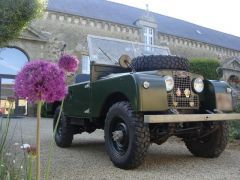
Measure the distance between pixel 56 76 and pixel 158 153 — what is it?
4084 millimetres

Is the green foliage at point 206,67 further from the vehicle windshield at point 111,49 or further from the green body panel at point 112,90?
the green body panel at point 112,90

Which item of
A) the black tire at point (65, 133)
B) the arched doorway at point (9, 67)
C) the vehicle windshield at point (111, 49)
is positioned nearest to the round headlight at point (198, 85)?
the vehicle windshield at point (111, 49)

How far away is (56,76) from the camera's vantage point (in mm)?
1760

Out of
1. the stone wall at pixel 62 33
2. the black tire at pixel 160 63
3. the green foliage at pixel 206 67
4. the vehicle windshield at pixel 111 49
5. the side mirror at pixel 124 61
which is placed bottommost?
the black tire at pixel 160 63

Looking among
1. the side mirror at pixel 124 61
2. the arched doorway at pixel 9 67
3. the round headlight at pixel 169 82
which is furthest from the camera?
the arched doorway at pixel 9 67

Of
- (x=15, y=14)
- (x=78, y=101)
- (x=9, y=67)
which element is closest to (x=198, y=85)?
(x=78, y=101)

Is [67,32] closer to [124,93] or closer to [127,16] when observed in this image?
[127,16]

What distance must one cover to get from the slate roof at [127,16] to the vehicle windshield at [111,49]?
1484cm

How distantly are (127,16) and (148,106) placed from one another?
22922 mm

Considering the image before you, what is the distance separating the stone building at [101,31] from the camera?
19531 mm

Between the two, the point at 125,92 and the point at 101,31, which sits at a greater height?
the point at 101,31

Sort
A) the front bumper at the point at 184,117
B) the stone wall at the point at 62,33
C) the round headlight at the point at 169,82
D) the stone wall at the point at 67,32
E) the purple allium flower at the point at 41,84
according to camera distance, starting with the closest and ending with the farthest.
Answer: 1. the purple allium flower at the point at 41,84
2. the front bumper at the point at 184,117
3. the round headlight at the point at 169,82
4. the stone wall at the point at 62,33
5. the stone wall at the point at 67,32

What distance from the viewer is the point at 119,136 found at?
4.23 meters

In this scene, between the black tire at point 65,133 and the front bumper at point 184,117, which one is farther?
the black tire at point 65,133
